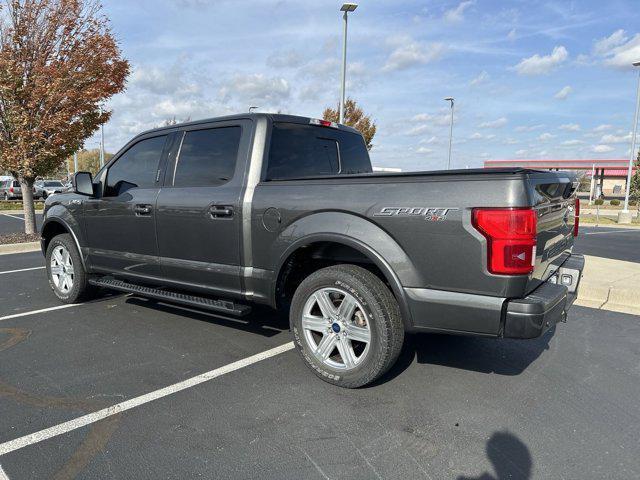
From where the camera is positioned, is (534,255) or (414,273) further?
(414,273)

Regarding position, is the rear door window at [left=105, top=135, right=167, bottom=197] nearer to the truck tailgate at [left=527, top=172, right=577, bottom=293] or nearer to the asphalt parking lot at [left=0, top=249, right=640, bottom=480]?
the asphalt parking lot at [left=0, top=249, right=640, bottom=480]

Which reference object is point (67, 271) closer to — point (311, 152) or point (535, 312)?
point (311, 152)

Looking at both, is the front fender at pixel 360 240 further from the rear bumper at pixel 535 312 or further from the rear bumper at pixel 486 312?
the rear bumper at pixel 535 312

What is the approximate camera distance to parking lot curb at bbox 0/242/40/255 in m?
9.70

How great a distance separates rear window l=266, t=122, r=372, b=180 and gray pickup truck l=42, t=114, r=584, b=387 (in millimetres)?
15

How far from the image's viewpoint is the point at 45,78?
961cm

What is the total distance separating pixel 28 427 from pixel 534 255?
3156mm

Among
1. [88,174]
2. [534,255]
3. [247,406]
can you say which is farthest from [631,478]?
[88,174]

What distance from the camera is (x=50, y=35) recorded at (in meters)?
9.75

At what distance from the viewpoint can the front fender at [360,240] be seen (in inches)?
116

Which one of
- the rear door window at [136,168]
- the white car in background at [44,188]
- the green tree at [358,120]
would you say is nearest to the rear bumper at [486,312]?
the rear door window at [136,168]

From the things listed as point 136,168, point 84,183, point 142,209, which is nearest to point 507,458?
point 142,209

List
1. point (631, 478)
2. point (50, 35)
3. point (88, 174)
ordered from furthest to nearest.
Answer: point (50, 35) → point (88, 174) → point (631, 478)

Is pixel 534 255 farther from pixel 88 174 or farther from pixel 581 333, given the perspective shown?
pixel 88 174
